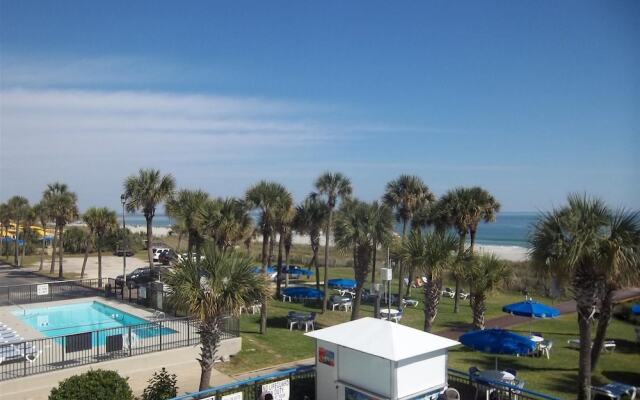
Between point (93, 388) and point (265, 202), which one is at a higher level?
point (265, 202)

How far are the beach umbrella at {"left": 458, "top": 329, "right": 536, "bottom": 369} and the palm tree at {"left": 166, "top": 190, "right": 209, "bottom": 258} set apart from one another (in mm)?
14104

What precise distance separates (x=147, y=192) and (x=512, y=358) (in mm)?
21430

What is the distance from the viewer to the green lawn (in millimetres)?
17500

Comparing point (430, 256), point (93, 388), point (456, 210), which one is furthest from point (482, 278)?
point (93, 388)

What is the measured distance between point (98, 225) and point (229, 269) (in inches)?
1036

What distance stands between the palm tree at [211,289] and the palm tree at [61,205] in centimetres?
2930

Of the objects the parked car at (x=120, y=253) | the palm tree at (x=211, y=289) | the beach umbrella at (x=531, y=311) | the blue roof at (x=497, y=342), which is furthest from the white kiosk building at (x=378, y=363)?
the parked car at (x=120, y=253)

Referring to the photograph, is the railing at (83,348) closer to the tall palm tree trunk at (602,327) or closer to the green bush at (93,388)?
the green bush at (93,388)

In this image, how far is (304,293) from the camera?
3080 centimetres

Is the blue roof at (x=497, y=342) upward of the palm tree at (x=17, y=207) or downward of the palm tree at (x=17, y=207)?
downward

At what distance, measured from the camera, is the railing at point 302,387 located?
12359mm

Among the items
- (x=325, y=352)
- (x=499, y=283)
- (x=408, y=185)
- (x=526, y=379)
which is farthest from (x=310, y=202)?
(x=325, y=352)

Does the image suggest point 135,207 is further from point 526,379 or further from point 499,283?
point 526,379

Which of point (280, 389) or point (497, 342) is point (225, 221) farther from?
point (497, 342)
